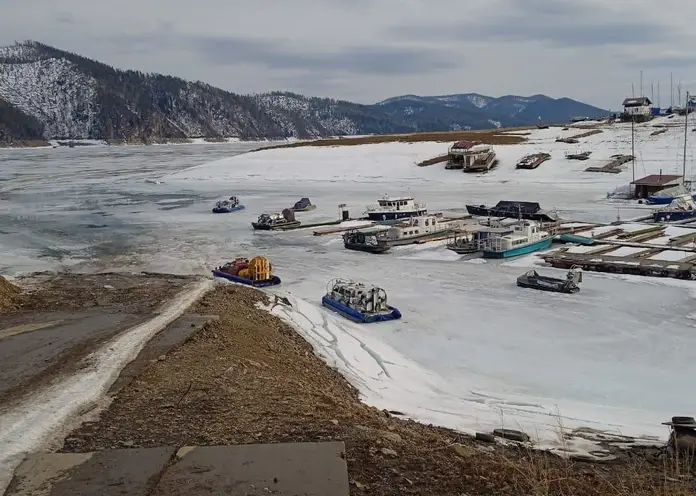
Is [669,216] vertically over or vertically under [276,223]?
under

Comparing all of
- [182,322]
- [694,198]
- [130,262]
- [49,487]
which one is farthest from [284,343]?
[694,198]

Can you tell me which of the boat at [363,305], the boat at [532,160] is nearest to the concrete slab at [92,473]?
the boat at [363,305]

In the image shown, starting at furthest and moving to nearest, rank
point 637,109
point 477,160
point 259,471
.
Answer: point 637,109, point 477,160, point 259,471

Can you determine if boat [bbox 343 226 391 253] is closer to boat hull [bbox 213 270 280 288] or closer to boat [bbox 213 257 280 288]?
boat [bbox 213 257 280 288]

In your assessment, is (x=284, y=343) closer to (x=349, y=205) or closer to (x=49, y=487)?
(x=49, y=487)

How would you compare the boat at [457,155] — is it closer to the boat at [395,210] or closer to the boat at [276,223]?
the boat at [395,210]

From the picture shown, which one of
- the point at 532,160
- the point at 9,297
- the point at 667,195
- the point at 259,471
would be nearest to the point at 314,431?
the point at 259,471

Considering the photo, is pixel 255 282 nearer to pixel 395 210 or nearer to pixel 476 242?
pixel 476 242
